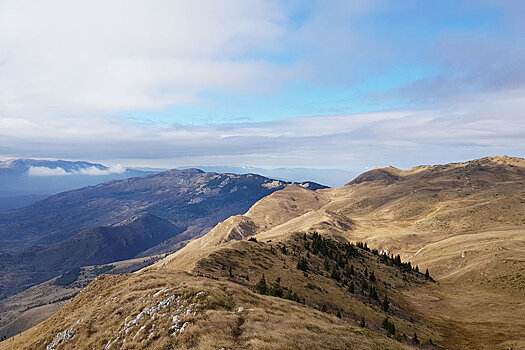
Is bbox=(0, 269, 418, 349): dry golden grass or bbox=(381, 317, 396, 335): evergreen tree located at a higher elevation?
bbox=(0, 269, 418, 349): dry golden grass

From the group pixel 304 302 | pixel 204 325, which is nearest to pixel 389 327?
pixel 304 302

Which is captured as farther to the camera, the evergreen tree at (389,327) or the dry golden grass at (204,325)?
the evergreen tree at (389,327)

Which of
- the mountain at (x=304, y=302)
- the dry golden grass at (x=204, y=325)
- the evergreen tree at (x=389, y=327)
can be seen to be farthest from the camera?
the evergreen tree at (x=389, y=327)

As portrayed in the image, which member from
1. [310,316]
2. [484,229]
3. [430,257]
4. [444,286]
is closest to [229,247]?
[310,316]

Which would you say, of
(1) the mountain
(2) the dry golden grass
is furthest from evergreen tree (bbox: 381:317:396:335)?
(2) the dry golden grass

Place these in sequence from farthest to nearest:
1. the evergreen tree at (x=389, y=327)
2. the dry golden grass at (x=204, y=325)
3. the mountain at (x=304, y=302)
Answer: the evergreen tree at (x=389, y=327) < the mountain at (x=304, y=302) < the dry golden grass at (x=204, y=325)

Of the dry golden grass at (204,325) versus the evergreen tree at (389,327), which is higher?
the dry golden grass at (204,325)

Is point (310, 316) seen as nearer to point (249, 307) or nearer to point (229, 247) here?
point (249, 307)

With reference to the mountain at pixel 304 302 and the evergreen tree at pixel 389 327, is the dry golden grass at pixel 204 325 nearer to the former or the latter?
the mountain at pixel 304 302

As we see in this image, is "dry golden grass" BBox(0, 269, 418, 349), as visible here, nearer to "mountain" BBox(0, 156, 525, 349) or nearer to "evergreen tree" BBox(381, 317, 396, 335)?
"mountain" BBox(0, 156, 525, 349)

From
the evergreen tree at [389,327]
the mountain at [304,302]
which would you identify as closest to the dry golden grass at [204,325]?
the mountain at [304,302]

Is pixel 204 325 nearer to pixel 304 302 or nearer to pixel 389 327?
pixel 304 302
